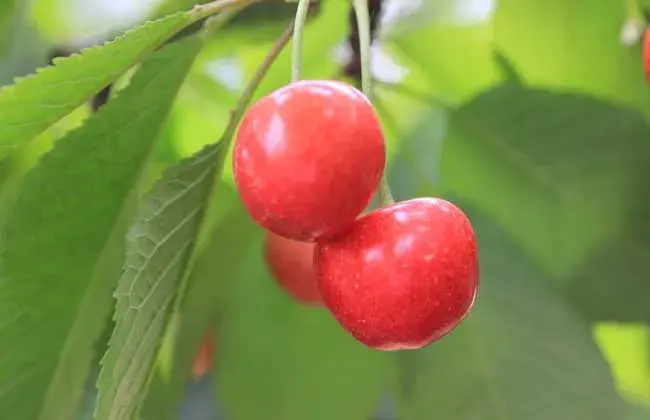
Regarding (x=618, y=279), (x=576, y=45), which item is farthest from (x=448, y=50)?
(x=618, y=279)

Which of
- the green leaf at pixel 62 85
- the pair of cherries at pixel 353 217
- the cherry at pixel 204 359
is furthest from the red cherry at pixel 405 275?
the cherry at pixel 204 359

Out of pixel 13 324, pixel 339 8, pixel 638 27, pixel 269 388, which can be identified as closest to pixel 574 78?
pixel 638 27

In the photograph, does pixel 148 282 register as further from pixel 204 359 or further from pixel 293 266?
pixel 204 359

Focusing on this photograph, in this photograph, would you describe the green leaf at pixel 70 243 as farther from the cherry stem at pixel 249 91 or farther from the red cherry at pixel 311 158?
the red cherry at pixel 311 158

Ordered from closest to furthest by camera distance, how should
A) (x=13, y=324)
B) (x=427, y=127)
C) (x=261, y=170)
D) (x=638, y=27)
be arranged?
(x=261, y=170) < (x=13, y=324) < (x=638, y=27) < (x=427, y=127)

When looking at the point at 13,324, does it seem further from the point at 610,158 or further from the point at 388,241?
the point at 610,158

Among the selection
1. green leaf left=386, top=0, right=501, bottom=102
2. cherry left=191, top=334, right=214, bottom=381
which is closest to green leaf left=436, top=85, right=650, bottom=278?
green leaf left=386, top=0, right=501, bottom=102
